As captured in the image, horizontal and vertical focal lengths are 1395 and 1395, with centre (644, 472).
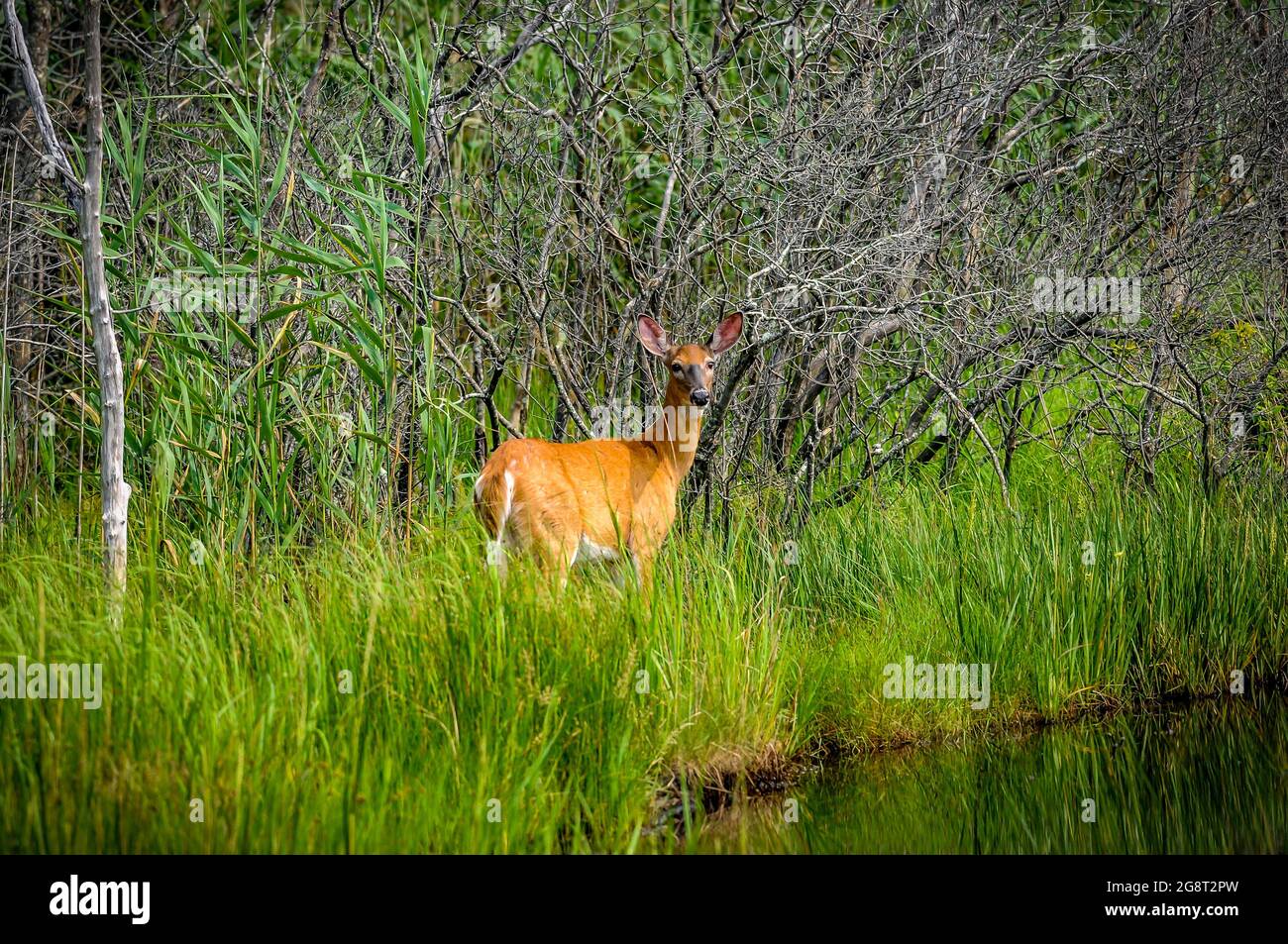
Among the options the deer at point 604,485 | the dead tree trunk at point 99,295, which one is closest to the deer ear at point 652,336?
the deer at point 604,485

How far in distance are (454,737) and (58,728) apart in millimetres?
1267

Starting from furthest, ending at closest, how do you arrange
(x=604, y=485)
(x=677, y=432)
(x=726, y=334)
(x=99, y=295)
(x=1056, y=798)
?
(x=677, y=432), (x=726, y=334), (x=604, y=485), (x=1056, y=798), (x=99, y=295)

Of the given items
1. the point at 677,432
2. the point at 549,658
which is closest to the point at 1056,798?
the point at 549,658

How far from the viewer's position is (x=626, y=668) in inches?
203

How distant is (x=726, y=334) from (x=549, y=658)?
2.27 metres

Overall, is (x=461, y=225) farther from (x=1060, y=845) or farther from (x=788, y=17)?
(x=1060, y=845)

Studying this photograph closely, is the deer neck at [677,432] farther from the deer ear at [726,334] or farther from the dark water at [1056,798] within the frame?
the dark water at [1056,798]

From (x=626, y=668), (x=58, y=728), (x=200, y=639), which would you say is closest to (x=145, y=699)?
(x=58, y=728)

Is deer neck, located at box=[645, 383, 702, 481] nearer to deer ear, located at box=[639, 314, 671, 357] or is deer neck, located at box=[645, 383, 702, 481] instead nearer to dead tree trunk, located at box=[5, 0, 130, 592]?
deer ear, located at box=[639, 314, 671, 357]

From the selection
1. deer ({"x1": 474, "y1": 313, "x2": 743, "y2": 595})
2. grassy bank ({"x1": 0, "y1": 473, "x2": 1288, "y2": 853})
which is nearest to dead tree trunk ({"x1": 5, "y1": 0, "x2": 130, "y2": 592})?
grassy bank ({"x1": 0, "y1": 473, "x2": 1288, "y2": 853})

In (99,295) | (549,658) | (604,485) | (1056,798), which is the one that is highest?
(99,295)

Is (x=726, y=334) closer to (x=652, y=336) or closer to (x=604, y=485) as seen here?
(x=652, y=336)

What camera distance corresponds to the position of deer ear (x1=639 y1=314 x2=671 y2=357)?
6793 mm

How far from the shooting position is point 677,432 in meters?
7.18
